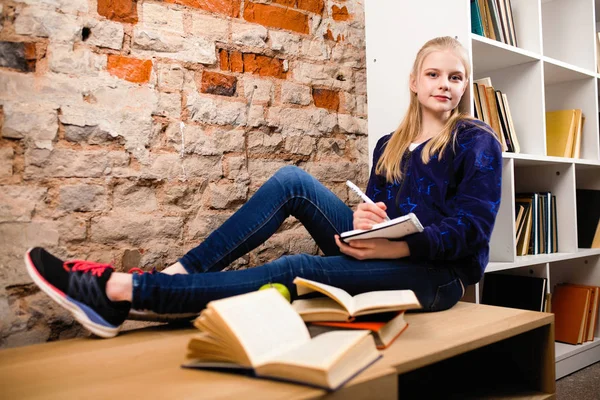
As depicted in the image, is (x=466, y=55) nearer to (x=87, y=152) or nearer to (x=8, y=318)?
(x=87, y=152)

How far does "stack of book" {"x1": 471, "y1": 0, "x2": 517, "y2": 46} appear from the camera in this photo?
197 cm

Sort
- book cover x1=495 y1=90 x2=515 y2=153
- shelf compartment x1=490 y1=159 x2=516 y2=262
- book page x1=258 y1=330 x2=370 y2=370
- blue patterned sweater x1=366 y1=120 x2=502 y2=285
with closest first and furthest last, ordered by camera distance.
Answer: book page x1=258 y1=330 x2=370 y2=370
blue patterned sweater x1=366 y1=120 x2=502 y2=285
shelf compartment x1=490 y1=159 x2=516 y2=262
book cover x1=495 y1=90 x2=515 y2=153

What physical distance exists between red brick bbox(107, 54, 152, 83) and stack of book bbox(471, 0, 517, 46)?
121cm

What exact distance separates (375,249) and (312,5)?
3.62ft

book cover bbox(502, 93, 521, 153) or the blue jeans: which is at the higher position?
book cover bbox(502, 93, 521, 153)

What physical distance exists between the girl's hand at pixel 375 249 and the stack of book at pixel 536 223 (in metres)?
1.00

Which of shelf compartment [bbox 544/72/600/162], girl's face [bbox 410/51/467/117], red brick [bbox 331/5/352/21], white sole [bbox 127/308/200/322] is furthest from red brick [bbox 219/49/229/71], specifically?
shelf compartment [bbox 544/72/600/162]

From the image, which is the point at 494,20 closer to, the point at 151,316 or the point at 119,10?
the point at 119,10

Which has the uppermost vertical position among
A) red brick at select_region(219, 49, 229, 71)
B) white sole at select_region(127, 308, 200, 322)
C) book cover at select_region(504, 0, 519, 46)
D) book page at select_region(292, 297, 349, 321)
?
book cover at select_region(504, 0, 519, 46)

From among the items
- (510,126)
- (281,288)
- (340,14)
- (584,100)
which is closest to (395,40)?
(340,14)

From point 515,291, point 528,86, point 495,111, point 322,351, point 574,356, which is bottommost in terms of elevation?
point 574,356

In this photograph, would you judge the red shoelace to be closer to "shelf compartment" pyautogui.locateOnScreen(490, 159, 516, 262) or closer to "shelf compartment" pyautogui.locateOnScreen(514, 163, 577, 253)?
"shelf compartment" pyautogui.locateOnScreen(490, 159, 516, 262)

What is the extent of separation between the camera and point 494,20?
2.04 m

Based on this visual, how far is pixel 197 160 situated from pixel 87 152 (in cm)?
35
